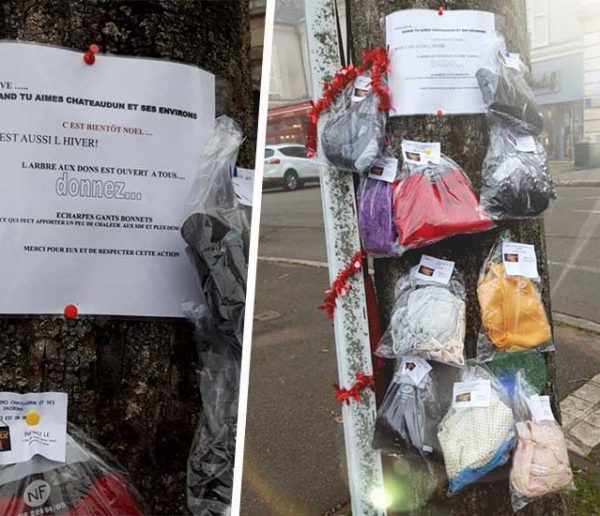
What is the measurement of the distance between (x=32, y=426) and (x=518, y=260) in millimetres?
1063

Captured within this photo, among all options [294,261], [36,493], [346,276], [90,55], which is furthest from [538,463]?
[294,261]

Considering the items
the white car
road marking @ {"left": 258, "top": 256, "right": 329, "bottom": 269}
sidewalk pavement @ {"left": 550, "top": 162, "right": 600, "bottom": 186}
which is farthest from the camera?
road marking @ {"left": 258, "top": 256, "right": 329, "bottom": 269}

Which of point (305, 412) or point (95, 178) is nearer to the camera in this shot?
point (95, 178)

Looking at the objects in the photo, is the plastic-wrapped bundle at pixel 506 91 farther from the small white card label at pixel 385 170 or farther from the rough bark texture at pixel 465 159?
the small white card label at pixel 385 170

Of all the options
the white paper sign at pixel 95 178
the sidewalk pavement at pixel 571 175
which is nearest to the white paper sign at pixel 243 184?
the white paper sign at pixel 95 178

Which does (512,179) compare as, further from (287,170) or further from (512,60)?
(287,170)

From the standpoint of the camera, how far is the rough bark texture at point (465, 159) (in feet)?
4.79

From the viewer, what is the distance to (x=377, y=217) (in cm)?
147

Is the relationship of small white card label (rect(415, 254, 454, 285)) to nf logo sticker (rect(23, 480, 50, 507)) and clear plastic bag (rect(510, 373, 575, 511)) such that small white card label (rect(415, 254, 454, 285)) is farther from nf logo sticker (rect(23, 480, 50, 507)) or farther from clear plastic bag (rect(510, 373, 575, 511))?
nf logo sticker (rect(23, 480, 50, 507))

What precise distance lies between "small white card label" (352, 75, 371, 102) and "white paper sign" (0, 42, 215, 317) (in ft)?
1.32

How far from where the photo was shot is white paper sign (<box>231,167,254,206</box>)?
4.31ft

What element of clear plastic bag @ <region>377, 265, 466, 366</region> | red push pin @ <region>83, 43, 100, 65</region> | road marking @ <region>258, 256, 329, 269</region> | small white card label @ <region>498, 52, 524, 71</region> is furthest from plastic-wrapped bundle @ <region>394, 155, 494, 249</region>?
road marking @ <region>258, 256, 329, 269</region>

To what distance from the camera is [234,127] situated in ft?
4.28

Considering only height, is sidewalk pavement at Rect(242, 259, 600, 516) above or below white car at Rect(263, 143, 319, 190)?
below
